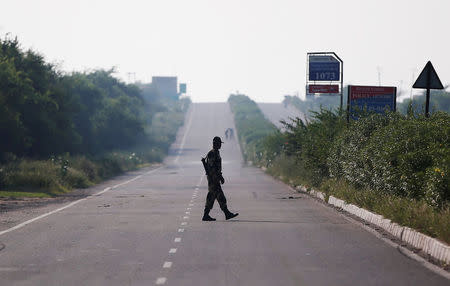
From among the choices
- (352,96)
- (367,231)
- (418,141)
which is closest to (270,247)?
(367,231)

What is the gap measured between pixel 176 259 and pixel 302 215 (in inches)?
367

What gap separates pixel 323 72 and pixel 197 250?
84.1 feet

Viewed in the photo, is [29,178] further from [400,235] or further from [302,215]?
[400,235]

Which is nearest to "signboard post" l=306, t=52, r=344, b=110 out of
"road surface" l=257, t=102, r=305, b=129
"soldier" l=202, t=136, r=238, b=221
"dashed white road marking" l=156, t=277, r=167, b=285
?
"soldier" l=202, t=136, r=238, b=221

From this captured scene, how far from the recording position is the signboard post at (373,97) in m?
33.2

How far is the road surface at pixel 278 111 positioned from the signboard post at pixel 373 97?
4523 inches

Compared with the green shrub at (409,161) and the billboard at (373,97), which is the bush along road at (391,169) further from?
the billboard at (373,97)

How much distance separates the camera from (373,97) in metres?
33.5

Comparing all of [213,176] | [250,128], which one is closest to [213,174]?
[213,176]

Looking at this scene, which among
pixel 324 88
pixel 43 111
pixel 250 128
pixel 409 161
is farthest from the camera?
pixel 250 128

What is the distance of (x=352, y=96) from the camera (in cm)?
3350

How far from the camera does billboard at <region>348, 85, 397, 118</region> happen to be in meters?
33.2

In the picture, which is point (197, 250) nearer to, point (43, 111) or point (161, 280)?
point (161, 280)

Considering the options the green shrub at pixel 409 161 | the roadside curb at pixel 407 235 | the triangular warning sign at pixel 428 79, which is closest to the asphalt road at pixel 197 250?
the roadside curb at pixel 407 235
